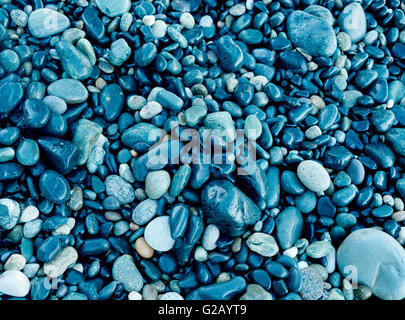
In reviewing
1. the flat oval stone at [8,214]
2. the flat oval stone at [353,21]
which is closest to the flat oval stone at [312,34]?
the flat oval stone at [353,21]

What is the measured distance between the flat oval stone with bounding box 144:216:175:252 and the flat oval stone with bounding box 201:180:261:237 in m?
0.19

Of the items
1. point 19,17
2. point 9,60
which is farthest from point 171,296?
point 19,17

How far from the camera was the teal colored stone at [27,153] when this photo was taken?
1.56 metres

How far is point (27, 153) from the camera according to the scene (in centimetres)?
156

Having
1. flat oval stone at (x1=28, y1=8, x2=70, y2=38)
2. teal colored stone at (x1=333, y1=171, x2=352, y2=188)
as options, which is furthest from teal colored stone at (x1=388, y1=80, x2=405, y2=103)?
flat oval stone at (x1=28, y1=8, x2=70, y2=38)

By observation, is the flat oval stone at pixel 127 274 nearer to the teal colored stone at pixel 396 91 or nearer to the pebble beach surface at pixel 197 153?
the pebble beach surface at pixel 197 153

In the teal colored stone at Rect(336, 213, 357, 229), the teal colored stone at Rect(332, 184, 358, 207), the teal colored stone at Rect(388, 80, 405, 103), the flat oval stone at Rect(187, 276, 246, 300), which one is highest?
the teal colored stone at Rect(388, 80, 405, 103)

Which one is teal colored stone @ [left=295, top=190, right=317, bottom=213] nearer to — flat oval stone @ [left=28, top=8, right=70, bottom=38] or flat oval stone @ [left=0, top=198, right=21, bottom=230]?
flat oval stone @ [left=0, top=198, right=21, bottom=230]

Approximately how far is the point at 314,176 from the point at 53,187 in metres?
1.17

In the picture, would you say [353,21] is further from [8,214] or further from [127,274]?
[8,214]

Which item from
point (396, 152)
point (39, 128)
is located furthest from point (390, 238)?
point (39, 128)

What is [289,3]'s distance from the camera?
7.07ft

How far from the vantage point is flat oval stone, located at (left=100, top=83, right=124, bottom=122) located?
1.83m
